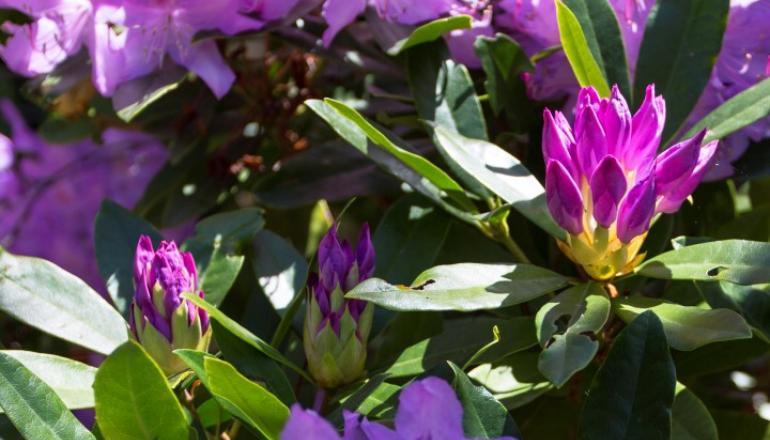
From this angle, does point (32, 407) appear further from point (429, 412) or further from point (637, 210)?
point (637, 210)

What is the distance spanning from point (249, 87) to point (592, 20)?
56cm

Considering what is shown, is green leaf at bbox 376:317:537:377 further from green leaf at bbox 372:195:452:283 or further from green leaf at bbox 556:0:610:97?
green leaf at bbox 556:0:610:97

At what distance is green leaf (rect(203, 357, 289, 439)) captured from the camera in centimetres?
80

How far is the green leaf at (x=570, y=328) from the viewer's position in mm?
791

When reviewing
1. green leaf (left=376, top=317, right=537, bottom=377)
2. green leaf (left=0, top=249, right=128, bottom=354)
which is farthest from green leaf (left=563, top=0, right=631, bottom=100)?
green leaf (left=0, top=249, right=128, bottom=354)

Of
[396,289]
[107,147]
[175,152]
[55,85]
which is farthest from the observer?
[107,147]

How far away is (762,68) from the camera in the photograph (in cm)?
111

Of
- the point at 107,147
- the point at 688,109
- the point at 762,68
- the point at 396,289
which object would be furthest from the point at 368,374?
the point at 107,147

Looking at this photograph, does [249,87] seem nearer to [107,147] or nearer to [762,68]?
[107,147]

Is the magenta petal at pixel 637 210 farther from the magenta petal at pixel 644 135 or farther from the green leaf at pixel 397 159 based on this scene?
the green leaf at pixel 397 159

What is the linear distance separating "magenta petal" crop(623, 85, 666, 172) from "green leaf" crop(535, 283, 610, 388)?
0.39 feet

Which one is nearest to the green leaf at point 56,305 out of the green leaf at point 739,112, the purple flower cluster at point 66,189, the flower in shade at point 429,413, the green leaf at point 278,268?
the green leaf at point 278,268

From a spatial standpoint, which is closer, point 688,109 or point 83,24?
point 688,109

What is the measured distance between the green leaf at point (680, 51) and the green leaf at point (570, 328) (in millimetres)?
227
